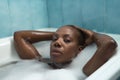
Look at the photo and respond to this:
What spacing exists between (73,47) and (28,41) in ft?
1.26

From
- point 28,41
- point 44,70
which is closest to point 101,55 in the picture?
point 44,70

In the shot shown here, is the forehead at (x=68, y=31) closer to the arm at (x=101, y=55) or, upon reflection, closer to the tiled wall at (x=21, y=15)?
the arm at (x=101, y=55)

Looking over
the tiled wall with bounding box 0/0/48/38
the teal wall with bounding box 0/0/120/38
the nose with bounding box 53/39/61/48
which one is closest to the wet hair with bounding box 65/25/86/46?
the nose with bounding box 53/39/61/48

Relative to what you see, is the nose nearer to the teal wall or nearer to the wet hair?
the wet hair

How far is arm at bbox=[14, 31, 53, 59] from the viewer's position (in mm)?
1403

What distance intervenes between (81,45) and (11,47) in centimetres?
49

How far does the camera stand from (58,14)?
1767 mm

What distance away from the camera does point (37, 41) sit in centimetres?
148

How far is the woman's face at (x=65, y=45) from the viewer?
117cm

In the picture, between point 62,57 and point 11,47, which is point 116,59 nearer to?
point 62,57

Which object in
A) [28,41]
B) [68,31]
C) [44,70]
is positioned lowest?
[44,70]

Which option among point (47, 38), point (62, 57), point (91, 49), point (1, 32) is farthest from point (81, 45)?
point (1, 32)

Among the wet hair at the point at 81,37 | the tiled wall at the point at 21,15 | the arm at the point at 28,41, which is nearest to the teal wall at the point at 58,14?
the tiled wall at the point at 21,15

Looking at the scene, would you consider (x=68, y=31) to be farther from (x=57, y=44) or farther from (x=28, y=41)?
(x=28, y=41)
